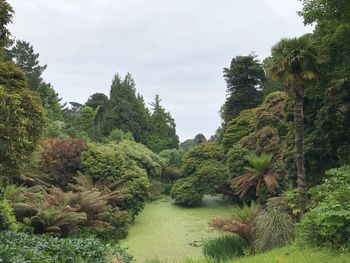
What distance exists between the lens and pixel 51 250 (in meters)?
7.29

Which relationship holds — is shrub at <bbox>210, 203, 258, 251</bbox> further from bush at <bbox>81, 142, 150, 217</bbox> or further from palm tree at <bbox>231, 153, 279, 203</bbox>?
bush at <bbox>81, 142, 150, 217</bbox>

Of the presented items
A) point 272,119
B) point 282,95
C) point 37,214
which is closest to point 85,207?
point 37,214

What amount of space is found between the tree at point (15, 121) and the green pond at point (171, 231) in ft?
15.8

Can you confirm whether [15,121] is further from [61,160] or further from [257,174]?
[257,174]

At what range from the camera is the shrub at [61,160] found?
1620 cm

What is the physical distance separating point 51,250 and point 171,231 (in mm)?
8161

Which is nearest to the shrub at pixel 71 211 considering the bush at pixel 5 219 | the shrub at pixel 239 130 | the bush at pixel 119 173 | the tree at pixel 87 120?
the bush at pixel 119 173

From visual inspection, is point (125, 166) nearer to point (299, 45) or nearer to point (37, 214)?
point (37, 214)

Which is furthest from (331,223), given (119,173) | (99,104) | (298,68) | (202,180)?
(99,104)

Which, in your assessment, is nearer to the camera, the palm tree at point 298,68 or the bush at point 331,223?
the bush at point 331,223

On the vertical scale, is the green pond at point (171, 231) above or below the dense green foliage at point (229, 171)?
below

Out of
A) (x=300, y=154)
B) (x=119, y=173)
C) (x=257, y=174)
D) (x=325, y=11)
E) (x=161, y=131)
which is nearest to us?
(x=300, y=154)

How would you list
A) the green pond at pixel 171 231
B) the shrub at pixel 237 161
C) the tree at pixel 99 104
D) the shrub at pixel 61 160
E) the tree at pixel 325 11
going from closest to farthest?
the tree at pixel 325 11
the green pond at pixel 171 231
the shrub at pixel 61 160
the shrub at pixel 237 161
the tree at pixel 99 104

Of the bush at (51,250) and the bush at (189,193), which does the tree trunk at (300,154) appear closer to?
the bush at (51,250)
